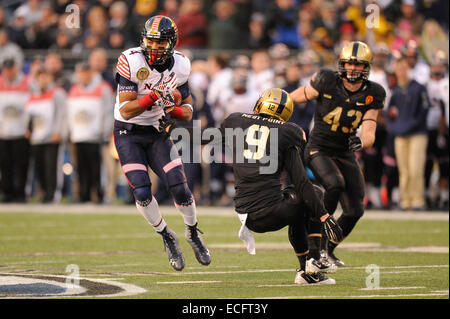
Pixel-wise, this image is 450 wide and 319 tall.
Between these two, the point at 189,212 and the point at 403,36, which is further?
the point at 403,36

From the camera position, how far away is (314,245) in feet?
25.4

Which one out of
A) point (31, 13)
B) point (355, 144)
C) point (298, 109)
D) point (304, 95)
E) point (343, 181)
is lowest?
point (343, 181)

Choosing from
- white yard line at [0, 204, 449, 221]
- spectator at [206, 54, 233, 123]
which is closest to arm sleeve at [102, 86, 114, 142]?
white yard line at [0, 204, 449, 221]

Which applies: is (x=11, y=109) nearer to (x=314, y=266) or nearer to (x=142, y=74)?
(x=142, y=74)

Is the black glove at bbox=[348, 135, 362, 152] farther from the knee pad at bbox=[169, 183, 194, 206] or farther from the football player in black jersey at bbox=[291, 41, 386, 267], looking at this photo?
the knee pad at bbox=[169, 183, 194, 206]

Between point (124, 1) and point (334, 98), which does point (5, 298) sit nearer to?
point (334, 98)

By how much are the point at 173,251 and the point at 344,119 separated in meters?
2.18

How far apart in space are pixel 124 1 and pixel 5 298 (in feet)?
43.7

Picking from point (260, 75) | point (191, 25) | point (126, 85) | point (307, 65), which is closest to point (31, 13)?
point (191, 25)

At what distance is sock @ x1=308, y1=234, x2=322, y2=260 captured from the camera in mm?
7723

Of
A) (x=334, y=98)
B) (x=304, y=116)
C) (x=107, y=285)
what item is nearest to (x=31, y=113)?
(x=304, y=116)

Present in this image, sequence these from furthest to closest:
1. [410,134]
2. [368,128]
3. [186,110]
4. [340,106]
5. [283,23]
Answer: [283,23]
[410,134]
[340,106]
[368,128]
[186,110]

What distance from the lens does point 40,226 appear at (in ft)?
41.9

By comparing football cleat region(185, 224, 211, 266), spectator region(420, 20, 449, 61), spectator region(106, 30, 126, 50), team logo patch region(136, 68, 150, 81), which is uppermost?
spectator region(106, 30, 126, 50)
